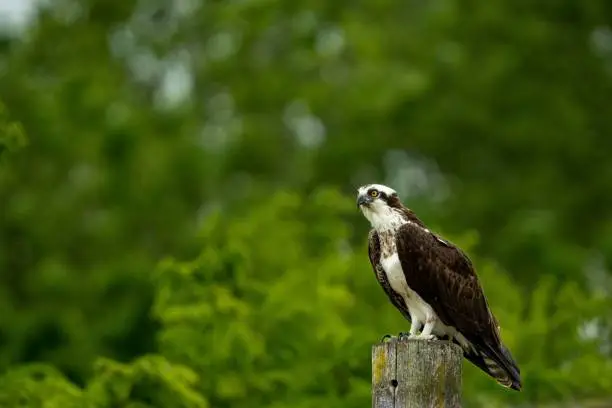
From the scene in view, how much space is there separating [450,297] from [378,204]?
2.46 feet

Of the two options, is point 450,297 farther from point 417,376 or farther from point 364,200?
point 417,376

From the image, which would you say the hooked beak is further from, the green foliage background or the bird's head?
the green foliage background

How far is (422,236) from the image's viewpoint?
34.0 ft

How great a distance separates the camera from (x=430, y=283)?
10.3 meters

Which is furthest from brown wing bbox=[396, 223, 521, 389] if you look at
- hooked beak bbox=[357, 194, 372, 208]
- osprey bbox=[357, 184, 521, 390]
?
hooked beak bbox=[357, 194, 372, 208]

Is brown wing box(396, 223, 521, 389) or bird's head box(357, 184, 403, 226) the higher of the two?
bird's head box(357, 184, 403, 226)

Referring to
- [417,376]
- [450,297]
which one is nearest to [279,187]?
[450,297]

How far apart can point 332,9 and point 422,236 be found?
2508 centimetres

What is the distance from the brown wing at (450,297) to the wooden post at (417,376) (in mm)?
1604

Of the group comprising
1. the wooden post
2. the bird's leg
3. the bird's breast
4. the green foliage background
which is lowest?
the wooden post

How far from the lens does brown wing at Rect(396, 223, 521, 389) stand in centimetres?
1022

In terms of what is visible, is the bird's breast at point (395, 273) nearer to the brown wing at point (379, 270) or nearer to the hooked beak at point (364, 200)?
the brown wing at point (379, 270)

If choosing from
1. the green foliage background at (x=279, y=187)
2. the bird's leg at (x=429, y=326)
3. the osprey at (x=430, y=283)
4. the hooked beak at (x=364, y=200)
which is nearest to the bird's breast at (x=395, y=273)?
the osprey at (x=430, y=283)

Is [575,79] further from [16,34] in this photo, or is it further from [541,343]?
[541,343]
